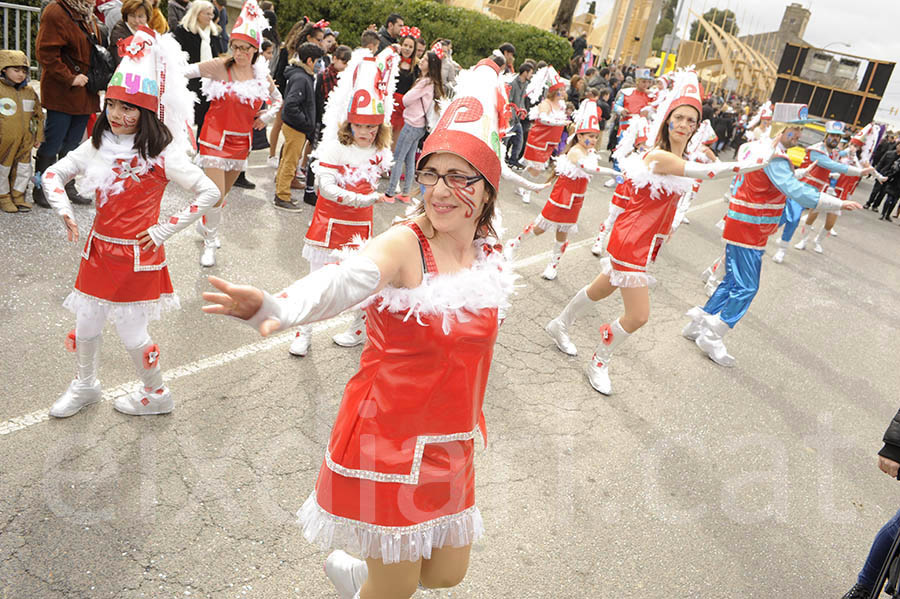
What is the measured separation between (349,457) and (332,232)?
284 centimetres

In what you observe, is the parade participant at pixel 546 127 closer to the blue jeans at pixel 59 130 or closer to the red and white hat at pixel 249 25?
the red and white hat at pixel 249 25

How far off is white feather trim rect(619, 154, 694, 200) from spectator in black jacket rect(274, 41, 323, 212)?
15.2 ft

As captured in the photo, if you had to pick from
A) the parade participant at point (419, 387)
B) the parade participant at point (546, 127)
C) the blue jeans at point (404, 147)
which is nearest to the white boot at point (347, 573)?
A: the parade participant at point (419, 387)

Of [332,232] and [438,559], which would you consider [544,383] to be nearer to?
[332,232]

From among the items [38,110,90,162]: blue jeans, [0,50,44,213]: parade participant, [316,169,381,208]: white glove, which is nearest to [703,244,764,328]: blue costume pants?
[316,169,381,208]: white glove

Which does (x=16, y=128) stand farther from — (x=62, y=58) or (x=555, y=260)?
(x=555, y=260)

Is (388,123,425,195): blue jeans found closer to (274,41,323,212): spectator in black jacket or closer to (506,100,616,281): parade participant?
(274,41,323,212): spectator in black jacket

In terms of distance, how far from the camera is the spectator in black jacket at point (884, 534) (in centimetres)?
306

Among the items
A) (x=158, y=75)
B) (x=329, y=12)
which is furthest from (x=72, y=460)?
(x=329, y=12)

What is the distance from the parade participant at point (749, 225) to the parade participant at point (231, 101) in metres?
4.67

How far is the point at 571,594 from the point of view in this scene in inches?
130

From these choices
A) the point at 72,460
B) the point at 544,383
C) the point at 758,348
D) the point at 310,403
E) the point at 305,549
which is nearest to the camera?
the point at 305,549

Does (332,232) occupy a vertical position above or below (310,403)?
above

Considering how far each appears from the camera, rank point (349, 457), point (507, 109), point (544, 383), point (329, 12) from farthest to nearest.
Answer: point (329, 12), point (544, 383), point (507, 109), point (349, 457)
